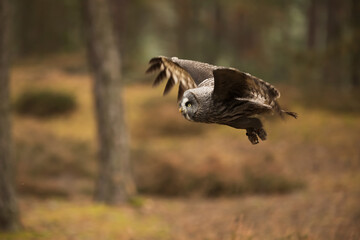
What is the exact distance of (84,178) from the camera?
38.2 ft

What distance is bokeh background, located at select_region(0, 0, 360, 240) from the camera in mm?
7887

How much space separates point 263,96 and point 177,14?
2293 cm

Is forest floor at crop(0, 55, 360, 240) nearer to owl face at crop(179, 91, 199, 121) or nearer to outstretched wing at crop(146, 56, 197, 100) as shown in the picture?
outstretched wing at crop(146, 56, 197, 100)

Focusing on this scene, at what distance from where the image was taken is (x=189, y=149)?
1221 cm

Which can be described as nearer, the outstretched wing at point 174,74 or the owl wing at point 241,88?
the owl wing at point 241,88

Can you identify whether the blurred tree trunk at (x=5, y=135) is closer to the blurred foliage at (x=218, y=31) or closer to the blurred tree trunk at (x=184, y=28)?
the blurred foliage at (x=218, y=31)

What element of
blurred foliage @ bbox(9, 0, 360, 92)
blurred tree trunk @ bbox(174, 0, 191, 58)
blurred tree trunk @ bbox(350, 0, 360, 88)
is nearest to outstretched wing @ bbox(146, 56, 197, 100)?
blurred tree trunk @ bbox(350, 0, 360, 88)

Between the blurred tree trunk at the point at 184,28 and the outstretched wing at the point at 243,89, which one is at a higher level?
the blurred tree trunk at the point at 184,28

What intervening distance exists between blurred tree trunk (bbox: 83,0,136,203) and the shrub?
7204 mm

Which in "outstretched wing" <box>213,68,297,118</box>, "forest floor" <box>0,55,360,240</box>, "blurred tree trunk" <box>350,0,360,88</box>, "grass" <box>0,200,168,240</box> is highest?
"blurred tree trunk" <box>350,0,360,88</box>

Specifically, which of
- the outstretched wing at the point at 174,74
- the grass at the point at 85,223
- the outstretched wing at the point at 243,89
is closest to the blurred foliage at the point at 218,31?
the grass at the point at 85,223

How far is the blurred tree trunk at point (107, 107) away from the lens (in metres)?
8.98

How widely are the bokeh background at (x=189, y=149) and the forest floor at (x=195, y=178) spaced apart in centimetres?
3

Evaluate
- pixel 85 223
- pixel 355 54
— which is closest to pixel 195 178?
pixel 85 223
